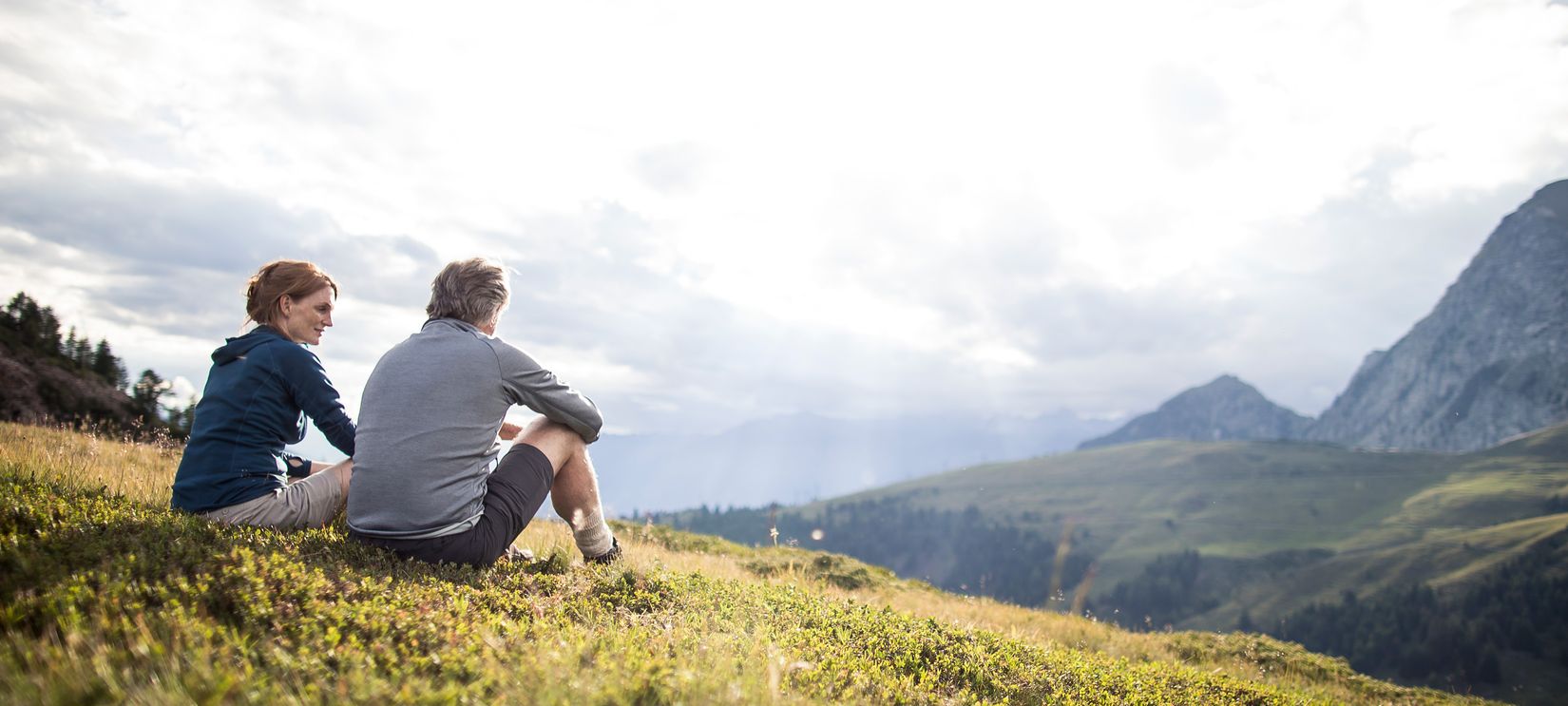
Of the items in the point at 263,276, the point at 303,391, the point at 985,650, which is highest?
the point at 263,276

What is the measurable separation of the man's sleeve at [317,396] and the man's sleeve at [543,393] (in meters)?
1.51

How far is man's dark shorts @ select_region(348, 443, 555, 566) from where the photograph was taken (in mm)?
6078

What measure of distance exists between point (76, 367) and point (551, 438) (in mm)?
38471

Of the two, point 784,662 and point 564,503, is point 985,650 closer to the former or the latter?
point 784,662

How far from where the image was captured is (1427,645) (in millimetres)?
158750

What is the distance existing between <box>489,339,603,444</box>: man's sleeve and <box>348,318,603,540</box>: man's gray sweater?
11 millimetres

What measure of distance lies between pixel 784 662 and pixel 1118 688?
4.15 meters

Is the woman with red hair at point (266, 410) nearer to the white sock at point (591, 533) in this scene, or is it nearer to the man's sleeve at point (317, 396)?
the man's sleeve at point (317, 396)

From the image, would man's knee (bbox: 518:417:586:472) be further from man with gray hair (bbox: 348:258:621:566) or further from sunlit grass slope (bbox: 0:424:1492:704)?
sunlit grass slope (bbox: 0:424:1492:704)

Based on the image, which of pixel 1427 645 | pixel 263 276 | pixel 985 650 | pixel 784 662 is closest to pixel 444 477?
pixel 263 276

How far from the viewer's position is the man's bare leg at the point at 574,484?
22.1 ft

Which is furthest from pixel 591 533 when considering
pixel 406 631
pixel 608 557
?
pixel 406 631

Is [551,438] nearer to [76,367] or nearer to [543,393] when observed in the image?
[543,393]

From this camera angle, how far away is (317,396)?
6258 mm
